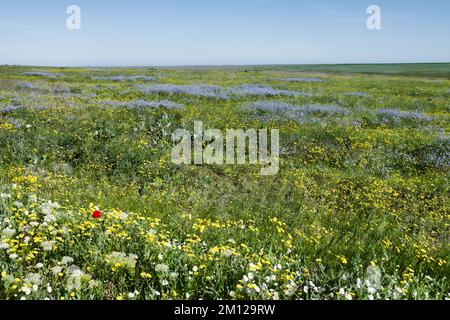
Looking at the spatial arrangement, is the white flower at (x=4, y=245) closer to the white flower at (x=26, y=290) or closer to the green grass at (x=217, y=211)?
the green grass at (x=217, y=211)

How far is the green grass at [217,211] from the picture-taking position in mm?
3869

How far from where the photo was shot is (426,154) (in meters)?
11.9

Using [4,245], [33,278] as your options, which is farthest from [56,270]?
[4,245]

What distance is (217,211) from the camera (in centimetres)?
655

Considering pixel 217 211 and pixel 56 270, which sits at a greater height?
pixel 56 270

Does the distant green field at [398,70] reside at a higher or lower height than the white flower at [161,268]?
higher

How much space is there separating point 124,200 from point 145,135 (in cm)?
559

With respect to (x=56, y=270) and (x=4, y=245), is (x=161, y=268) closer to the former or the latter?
(x=56, y=270)

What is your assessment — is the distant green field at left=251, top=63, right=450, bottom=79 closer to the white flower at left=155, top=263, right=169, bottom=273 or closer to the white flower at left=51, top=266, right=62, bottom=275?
the white flower at left=155, top=263, right=169, bottom=273

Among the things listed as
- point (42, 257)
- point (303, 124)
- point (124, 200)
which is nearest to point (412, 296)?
point (42, 257)

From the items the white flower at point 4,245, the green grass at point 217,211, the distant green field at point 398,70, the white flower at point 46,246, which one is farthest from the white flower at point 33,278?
the distant green field at point 398,70

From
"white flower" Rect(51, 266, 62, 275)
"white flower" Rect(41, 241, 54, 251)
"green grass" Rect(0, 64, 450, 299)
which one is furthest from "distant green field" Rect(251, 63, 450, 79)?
"white flower" Rect(51, 266, 62, 275)

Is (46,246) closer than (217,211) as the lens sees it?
Yes
